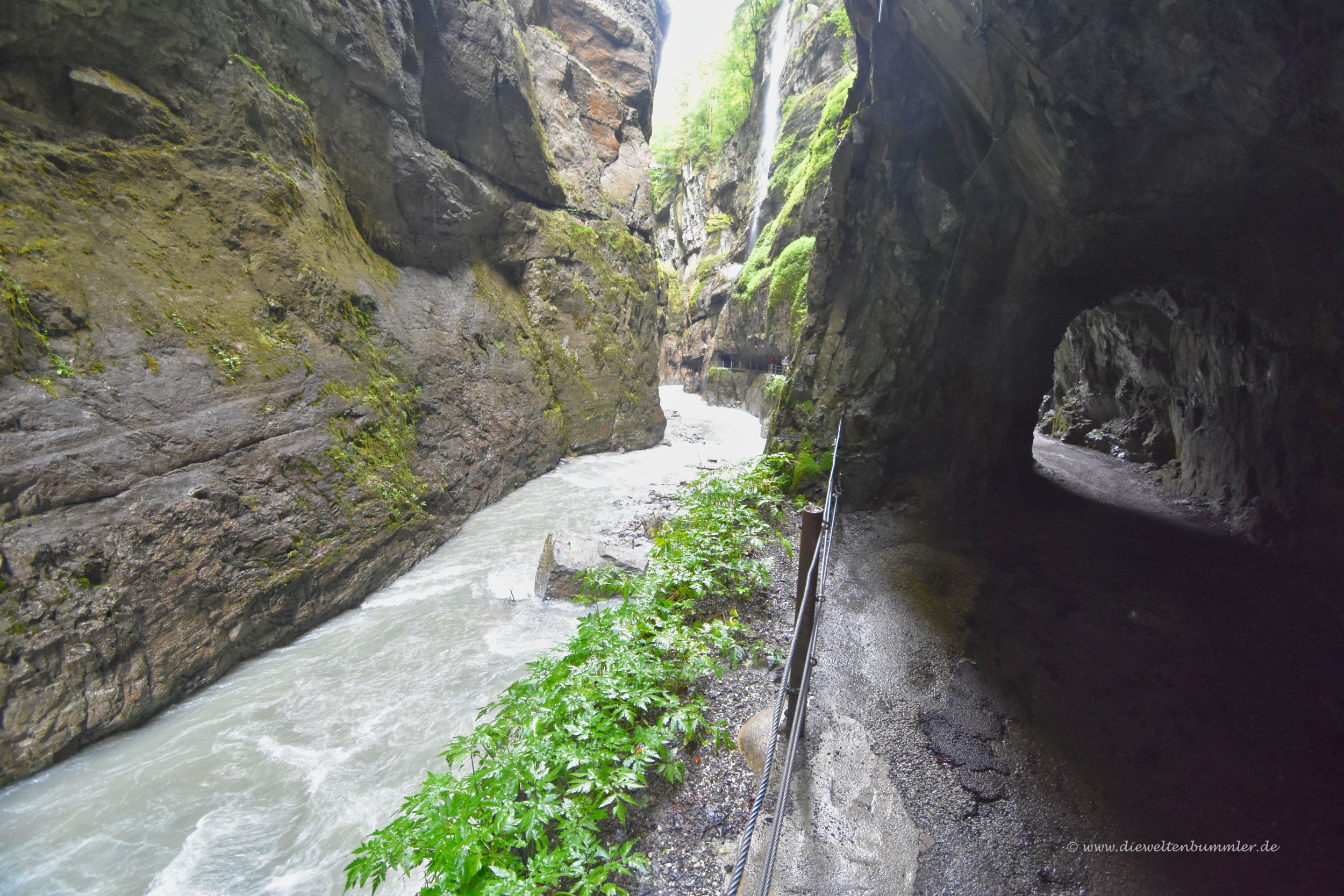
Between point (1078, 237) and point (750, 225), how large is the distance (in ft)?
88.0

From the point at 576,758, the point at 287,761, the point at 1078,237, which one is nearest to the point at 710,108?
the point at 1078,237

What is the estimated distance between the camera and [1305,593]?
460 centimetres

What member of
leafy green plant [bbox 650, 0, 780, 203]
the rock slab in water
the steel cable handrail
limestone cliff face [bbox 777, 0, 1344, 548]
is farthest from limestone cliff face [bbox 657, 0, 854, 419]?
the steel cable handrail

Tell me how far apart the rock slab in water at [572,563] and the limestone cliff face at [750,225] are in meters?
13.7

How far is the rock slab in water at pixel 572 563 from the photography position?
6.55m

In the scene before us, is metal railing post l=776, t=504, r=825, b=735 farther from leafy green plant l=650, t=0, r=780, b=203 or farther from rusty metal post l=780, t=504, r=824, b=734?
leafy green plant l=650, t=0, r=780, b=203

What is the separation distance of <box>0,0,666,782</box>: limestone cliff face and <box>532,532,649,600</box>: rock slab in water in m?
2.16

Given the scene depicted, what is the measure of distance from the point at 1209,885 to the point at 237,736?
654cm

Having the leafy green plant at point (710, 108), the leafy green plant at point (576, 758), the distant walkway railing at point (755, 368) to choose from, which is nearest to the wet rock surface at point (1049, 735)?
the leafy green plant at point (576, 758)

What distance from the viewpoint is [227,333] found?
600cm

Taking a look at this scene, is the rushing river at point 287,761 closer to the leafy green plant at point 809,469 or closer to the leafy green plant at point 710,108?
the leafy green plant at point 809,469

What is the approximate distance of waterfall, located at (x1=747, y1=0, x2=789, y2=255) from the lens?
29484 millimetres

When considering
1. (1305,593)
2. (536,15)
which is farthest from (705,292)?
(1305,593)

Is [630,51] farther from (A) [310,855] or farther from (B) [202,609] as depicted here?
(A) [310,855]
